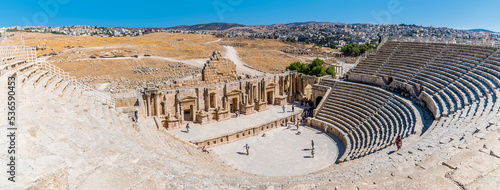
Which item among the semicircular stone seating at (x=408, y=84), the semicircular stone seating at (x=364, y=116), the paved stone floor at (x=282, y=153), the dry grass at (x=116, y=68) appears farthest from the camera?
the dry grass at (x=116, y=68)

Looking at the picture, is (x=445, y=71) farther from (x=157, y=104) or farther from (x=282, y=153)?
(x=157, y=104)

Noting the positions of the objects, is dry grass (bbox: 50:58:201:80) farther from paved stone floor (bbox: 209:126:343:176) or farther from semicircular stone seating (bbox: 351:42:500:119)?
semicircular stone seating (bbox: 351:42:500:119)

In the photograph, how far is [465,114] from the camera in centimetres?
1374

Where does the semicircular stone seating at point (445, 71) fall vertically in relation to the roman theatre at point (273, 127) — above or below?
above

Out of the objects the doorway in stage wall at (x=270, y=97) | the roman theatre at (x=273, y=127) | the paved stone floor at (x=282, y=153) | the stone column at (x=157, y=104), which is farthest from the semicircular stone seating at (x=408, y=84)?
the stone column at (x=157, y=104)

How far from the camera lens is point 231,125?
24.6 meters

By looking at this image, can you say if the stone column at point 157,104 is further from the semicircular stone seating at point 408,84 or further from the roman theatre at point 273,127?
the semicircular stone seating at point 408,84

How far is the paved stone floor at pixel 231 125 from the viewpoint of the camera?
864 inches

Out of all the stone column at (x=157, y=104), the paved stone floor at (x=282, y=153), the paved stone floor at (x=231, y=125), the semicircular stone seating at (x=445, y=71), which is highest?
the semicircular stone seating at (x=445, y=71)

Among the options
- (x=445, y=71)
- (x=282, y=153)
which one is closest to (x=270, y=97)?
(x=282, y=153)

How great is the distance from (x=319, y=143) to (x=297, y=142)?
1578mm

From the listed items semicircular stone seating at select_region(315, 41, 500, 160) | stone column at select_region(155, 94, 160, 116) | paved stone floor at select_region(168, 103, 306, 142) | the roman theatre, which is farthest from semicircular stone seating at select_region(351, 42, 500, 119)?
stone column at select_region(155, 94, 160, 116)

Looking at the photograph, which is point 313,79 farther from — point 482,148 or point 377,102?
point 482,148

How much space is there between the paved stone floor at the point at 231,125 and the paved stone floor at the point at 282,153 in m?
1.71
